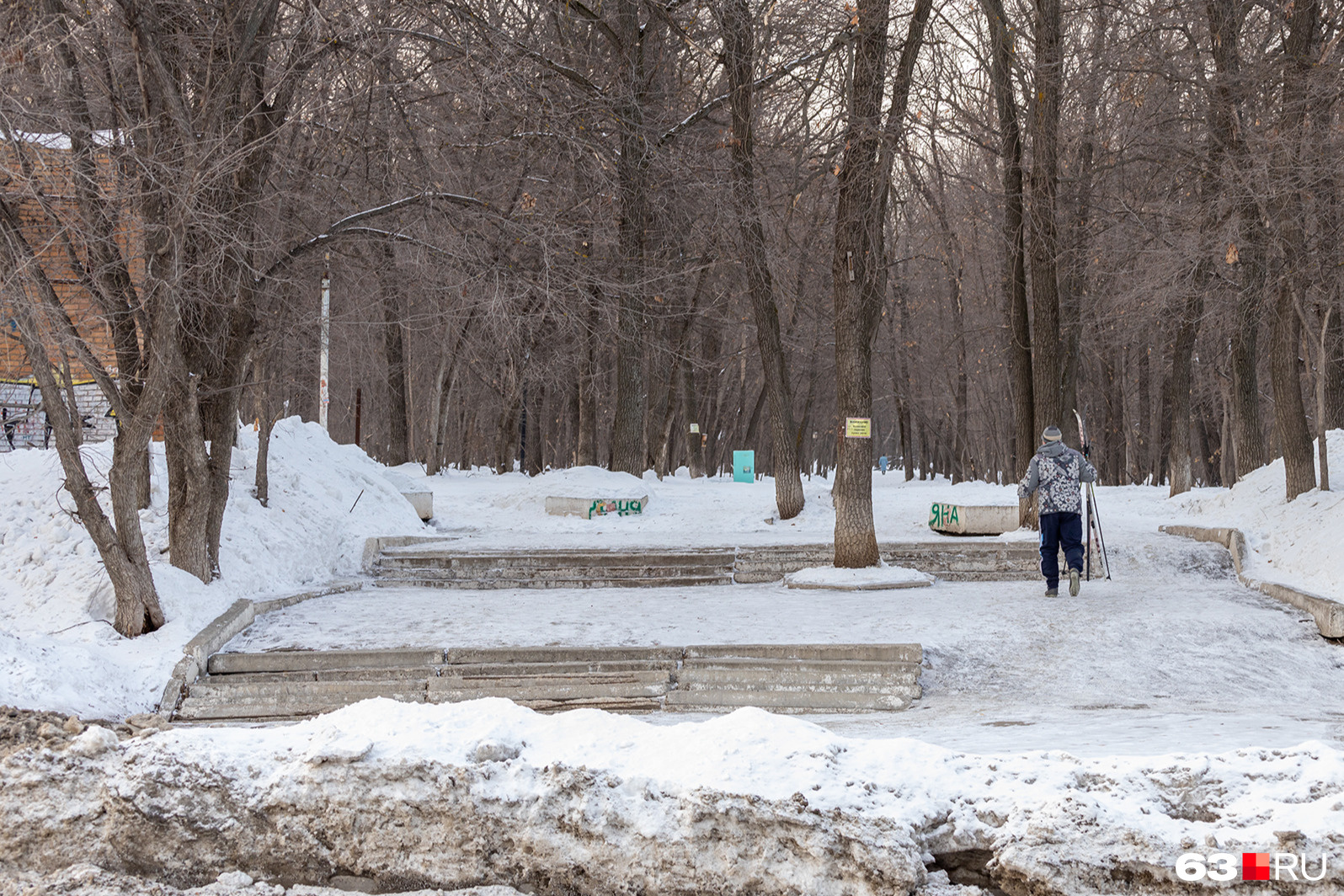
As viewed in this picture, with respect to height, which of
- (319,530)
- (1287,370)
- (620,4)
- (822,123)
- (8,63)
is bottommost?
(319,530)

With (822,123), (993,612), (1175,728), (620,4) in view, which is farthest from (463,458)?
(1175,728)

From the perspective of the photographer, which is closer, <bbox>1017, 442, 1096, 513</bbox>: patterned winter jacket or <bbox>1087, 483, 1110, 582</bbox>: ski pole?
<bbox>1017, 442, 1096, 513</bbox>: patterned winter jacket

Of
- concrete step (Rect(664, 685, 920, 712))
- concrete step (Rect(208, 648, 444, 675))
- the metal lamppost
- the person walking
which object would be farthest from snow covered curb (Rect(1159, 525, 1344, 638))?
the metal lamppost

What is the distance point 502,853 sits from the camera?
450 centimetres

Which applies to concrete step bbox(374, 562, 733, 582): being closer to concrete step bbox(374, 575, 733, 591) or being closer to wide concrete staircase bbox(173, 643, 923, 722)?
concrete step bbox(374, 575, 733, 591)

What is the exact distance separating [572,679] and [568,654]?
58cm

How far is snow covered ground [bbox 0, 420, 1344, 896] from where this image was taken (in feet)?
14.0

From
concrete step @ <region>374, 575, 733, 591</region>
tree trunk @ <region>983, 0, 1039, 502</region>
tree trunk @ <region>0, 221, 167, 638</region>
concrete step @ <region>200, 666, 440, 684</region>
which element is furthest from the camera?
tree trunk @ <region>983, 0, 1039, 502</region>

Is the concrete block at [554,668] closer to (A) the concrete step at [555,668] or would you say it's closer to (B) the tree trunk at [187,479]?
(A) the concrete step at [555,668]

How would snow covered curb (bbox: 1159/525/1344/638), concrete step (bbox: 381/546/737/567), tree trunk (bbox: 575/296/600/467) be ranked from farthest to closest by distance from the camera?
tree trunk (bbox: 575/296/600/467) < concrete step (bbox: 381/546/737/567) < snow covered curb (bbox: 1159/525/1344/638)

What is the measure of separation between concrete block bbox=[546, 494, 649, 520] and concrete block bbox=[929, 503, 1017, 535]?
5.35 meters

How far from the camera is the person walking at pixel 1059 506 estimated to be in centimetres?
1143

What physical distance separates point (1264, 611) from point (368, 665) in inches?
329

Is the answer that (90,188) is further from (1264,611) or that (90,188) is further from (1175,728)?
(1264,611)
